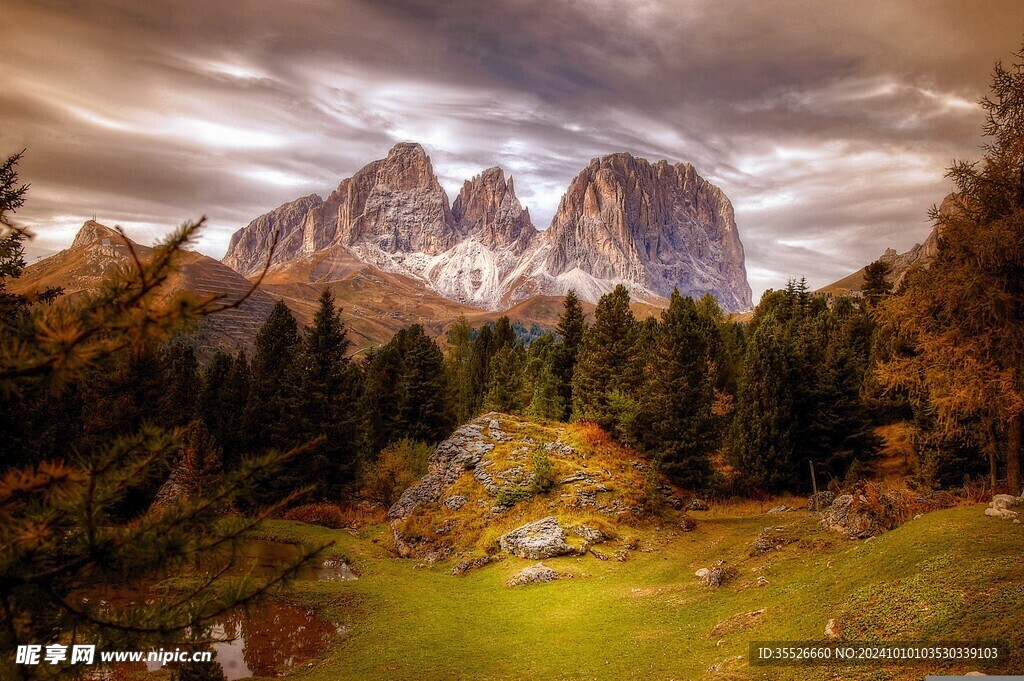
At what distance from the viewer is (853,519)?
58.8ft

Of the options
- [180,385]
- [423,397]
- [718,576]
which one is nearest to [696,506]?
[718,576]

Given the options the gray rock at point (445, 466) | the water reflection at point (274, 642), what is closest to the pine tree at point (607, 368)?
the gray rock at point (445, 466)

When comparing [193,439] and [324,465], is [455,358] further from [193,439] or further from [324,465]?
[193,439]

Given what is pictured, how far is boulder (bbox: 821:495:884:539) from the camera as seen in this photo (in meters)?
17.1

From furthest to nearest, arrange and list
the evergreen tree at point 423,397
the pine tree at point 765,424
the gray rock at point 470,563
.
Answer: the evergreen tree at point 423,397, the pine tree at point 765,424, the gray rock at point 470,563

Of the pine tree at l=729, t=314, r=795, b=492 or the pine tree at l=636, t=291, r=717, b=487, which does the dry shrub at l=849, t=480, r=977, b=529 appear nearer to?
the pine tree at l=636, t=291, r=717, b=487

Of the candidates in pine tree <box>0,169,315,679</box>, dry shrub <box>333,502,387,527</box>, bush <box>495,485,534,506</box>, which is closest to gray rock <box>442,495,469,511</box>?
bush <box>495,485,534,506</box>

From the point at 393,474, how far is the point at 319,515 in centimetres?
582

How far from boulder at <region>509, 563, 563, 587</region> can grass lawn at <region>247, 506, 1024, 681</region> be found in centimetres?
51

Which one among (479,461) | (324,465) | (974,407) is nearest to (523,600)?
(479,461)

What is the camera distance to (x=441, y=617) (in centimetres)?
1903

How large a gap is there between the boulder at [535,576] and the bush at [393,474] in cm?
1789

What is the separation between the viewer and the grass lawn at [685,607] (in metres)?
10.0

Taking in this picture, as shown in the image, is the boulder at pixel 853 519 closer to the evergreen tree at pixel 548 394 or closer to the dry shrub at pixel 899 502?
the dry shrub at pixel 899 502
